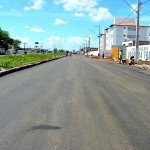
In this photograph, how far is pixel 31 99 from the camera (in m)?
12.9

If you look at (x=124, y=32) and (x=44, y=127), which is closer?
(x=44, y=127)

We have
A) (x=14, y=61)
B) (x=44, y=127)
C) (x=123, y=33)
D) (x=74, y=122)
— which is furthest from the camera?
(x=123, y=33)

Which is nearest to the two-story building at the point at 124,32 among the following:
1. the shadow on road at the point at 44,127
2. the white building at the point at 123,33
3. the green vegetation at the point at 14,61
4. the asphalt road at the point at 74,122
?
the white building at the point at 123,33

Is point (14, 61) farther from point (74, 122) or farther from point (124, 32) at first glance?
point (124, 32)

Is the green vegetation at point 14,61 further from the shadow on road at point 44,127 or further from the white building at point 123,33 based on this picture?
the white building at point 123,33

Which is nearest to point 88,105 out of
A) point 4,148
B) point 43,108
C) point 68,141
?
point 43,108

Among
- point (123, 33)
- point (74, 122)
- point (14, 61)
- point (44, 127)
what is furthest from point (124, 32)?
point (44, 127)

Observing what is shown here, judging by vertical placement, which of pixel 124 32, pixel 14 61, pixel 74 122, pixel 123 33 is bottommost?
pixel 14 61

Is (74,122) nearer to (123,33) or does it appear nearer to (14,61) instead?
(14,61)

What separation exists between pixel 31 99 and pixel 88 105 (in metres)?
2.16

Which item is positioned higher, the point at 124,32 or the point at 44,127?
the point at 124,32

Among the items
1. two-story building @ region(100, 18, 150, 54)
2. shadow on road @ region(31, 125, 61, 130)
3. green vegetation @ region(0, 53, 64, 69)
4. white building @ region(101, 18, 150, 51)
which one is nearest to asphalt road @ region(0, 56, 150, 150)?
shadow on road @ region(31, 125, 61, 130)

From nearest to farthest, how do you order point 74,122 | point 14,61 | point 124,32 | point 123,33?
point 74,122 → point 14,61 → point 124,32 → point 123,33

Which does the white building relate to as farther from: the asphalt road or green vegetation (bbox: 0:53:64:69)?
the asphalt road
